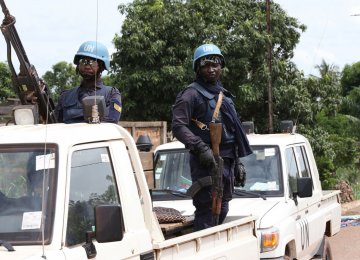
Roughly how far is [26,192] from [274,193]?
14.8ft

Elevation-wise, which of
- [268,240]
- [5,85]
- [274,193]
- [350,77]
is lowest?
[268,240]

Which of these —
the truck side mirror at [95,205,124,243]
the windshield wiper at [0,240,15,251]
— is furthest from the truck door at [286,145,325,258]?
the windshield wiper at [0,240,15,251]

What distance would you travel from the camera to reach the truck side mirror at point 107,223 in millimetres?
4152

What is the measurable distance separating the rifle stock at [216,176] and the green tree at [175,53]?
11670 mm

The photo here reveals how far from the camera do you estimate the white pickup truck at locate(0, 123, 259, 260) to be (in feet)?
13.5

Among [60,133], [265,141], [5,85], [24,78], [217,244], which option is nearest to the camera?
[60,133]

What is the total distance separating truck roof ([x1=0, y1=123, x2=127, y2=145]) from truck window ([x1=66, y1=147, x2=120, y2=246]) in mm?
79

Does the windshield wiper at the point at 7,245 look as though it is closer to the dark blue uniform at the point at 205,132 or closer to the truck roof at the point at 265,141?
the dark blue uniform at the point at 205,132

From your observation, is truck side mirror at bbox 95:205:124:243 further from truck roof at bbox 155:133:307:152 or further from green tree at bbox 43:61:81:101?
green tree at bbox 43:61:81:101

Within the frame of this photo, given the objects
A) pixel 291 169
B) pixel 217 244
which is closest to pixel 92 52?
pixel 217 244

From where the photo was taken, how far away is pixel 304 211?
8938 millimetres

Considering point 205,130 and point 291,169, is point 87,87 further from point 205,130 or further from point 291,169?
point 291,169

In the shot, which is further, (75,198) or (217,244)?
(217,244)

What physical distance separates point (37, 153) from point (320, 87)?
1759 cm
